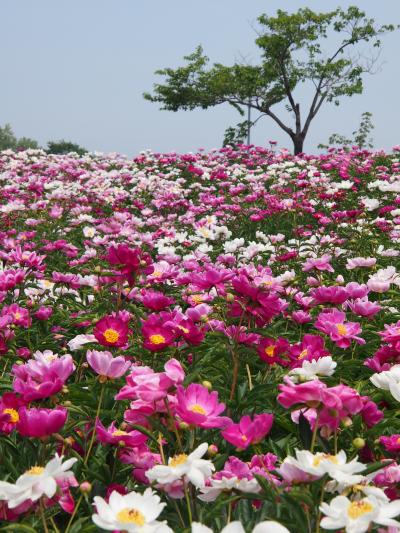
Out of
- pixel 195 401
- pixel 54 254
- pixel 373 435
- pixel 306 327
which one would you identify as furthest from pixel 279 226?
pixel 195 401

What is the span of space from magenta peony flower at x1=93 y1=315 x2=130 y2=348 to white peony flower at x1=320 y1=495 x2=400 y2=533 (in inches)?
44.5

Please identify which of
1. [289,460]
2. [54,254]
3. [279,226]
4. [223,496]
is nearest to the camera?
[289,460]

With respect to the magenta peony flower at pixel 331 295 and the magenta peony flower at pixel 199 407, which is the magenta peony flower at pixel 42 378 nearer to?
the magenta peony flower at pixel 199 407

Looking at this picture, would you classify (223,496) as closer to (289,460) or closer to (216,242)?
(289,460)

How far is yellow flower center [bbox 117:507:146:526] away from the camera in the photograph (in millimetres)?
1071

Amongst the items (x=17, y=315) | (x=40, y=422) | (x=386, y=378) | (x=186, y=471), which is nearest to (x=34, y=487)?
(x=40, y=422)

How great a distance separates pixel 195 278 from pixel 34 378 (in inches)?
→ 41.7

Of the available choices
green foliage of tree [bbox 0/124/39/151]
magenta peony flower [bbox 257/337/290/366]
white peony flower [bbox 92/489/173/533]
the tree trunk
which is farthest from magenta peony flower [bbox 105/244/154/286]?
green foliage of tree [bbox 0/124/39/151]

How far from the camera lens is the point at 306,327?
368 centimetres

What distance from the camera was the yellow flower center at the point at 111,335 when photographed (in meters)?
2.05

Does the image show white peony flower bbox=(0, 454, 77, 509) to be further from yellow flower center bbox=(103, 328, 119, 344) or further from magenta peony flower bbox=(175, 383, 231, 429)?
yellow flower center bbox=(103, 328, 119, 344)

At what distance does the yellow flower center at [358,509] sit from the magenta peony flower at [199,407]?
40 cm

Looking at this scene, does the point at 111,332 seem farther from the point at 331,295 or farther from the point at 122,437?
the point at 331,295

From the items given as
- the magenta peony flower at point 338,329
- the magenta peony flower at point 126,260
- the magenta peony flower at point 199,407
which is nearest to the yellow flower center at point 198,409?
the magenta peony flower at point 199,407
